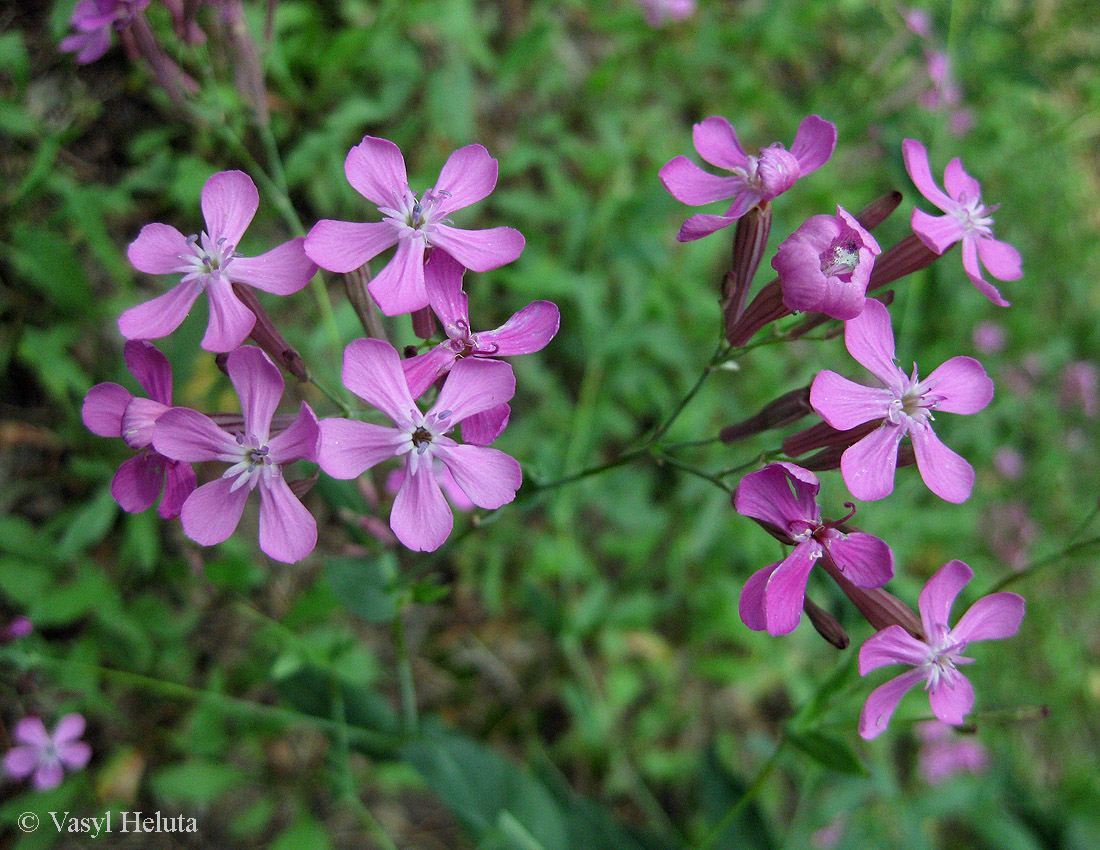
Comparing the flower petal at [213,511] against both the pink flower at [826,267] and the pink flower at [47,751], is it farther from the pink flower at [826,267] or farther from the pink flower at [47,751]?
the pink flower at [47,751]

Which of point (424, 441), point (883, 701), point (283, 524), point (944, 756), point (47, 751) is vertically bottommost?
point (944, 756)

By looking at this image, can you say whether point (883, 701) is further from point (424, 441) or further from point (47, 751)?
point (47, 751)

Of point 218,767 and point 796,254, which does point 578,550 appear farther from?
point 796,254

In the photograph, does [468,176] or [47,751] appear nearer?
[468,176]

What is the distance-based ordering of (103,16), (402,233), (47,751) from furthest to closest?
(47,751) < (103,16) < (402,233)

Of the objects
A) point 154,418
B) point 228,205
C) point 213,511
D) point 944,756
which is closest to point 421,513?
point 213,511

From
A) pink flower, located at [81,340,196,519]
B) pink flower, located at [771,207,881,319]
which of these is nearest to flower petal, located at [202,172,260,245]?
pink flower, located at [81,340,196,519]

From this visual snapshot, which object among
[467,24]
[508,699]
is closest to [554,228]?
[467,24]

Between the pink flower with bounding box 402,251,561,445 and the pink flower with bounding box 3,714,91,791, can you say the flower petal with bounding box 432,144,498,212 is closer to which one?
the pink flower with bounding box 402,251,561,445
